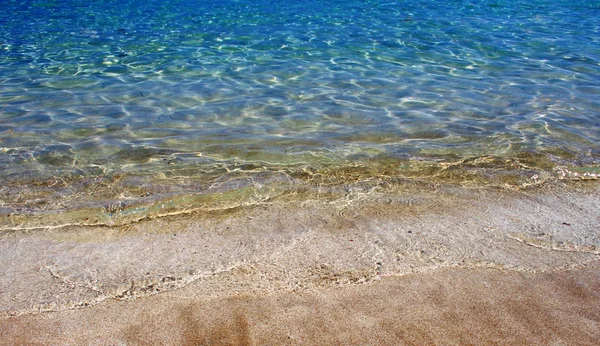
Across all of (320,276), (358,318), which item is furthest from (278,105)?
(358,318)

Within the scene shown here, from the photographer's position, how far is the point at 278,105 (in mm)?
7137

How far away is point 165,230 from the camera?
4098mm

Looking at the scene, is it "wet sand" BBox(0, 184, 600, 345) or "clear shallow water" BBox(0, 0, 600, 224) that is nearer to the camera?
"wet sand" BBox(0, 184, 600, 345)

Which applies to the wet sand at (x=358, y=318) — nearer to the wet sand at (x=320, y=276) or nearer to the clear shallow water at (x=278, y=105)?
the wet sand at (x=320, y=276)

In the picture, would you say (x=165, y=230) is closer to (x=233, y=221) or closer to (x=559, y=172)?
(x=233, y=221)

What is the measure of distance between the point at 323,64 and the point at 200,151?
400 cm

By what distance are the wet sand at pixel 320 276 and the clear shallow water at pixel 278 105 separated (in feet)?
2.14

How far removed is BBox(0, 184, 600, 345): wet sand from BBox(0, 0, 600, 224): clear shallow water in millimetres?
651

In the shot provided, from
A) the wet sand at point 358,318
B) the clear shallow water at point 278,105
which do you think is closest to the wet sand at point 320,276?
the wet sand at point 358,318

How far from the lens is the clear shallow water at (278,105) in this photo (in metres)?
5.18

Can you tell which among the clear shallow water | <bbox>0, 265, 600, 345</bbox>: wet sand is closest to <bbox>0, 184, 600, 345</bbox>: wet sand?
<bbox>0, 265, 600, 345</bbox>: wet sand

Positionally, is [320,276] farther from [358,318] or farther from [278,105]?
[278,105]

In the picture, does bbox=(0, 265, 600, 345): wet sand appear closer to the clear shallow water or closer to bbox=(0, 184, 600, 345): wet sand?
bbox=(0, 184, 600, 345): wet sand

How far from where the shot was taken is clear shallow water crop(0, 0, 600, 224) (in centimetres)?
518
